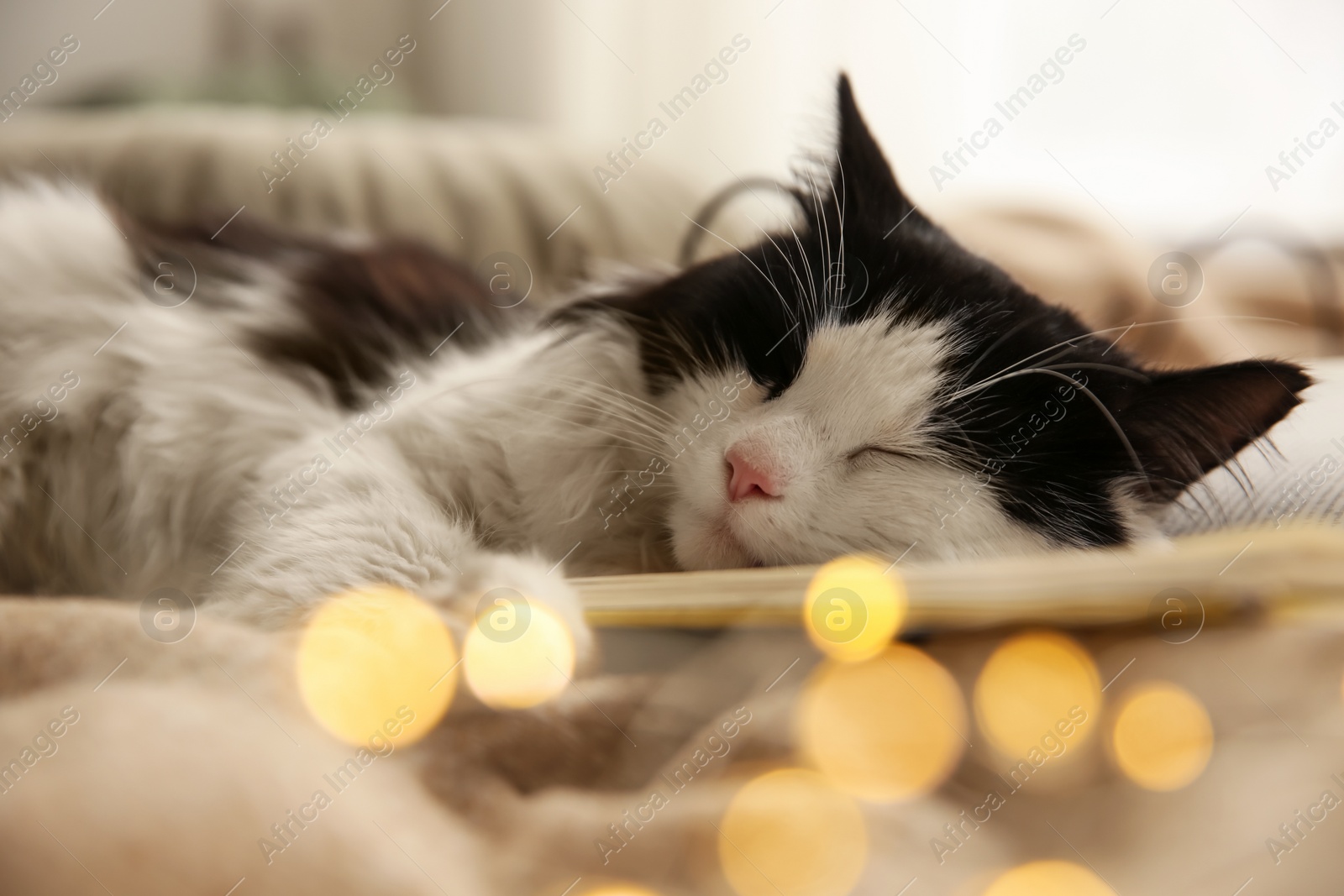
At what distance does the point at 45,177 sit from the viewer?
1.89 metres

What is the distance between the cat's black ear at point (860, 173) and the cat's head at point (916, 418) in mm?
69

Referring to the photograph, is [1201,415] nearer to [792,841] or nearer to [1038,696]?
[1038,696]

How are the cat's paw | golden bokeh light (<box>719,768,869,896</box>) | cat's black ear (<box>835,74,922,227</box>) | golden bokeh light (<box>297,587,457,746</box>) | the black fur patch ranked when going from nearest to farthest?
golden bokeh light (<box>719,768,869,896</box>)
golden bokeh light (<box>297,587,457,746</box>)
the cat's paw
cat's black ear (<box>835,74,922,227</box>)
the black fur patch

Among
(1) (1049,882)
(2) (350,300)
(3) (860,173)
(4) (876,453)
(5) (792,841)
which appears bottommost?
(2) (350,300)

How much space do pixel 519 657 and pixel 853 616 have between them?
33 cm

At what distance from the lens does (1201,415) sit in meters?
1.00

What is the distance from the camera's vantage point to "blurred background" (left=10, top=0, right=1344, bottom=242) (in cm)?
246

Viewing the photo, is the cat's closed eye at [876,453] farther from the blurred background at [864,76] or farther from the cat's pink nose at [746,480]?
the blurred background at [864,76]


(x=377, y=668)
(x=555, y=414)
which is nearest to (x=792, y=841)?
(x=377, y=668)

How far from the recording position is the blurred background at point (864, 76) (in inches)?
96.9

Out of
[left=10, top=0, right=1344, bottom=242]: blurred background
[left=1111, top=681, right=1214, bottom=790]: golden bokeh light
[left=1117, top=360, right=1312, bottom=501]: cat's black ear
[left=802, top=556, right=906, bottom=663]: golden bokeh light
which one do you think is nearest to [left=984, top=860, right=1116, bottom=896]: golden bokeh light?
[left=1111, top=681, right=1214, bottom=790]: golden bokeh light

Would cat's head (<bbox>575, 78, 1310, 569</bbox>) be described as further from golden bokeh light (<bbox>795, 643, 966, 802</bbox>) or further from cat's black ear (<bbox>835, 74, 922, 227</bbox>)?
golden bokeh light (<bbox>795, 643, 966, 802</bbox>)

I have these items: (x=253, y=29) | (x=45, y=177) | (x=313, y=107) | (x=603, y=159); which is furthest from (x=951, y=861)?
(x=253, y=29)

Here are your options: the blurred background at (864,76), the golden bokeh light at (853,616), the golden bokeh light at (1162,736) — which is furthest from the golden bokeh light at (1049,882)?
the blurred background at (864,76)
